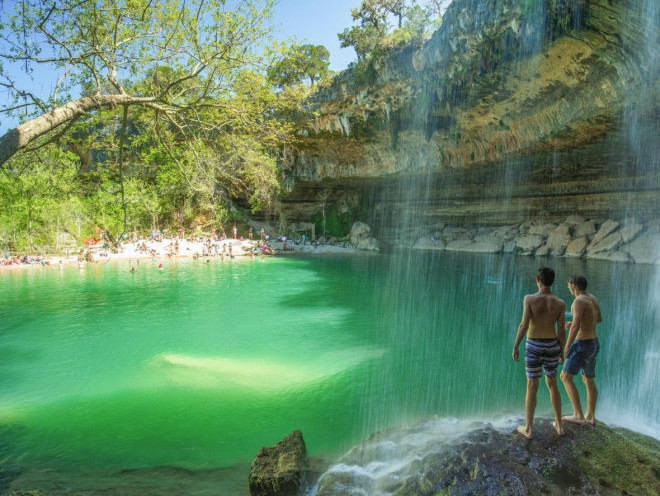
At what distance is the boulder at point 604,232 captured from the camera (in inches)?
946

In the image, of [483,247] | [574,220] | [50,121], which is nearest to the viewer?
[50,121]

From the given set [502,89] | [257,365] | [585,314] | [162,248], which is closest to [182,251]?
[162,248]

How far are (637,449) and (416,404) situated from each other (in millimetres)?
3482

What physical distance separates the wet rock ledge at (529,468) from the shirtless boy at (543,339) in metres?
0.27

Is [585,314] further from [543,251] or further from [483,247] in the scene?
[483,247]

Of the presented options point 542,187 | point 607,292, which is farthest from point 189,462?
point 542,187

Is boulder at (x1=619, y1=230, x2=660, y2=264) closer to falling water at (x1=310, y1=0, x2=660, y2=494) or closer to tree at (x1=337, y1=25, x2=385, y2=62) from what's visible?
falling water at (x1=310, y1=0, x2=660, y2=494)

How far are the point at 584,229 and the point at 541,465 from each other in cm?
2646

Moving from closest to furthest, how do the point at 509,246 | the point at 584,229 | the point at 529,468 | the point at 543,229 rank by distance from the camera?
1. the point at 529,468
2. the point at 584,229
3. the point at 543,229
4. the point at 509,246

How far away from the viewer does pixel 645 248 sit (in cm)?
2138

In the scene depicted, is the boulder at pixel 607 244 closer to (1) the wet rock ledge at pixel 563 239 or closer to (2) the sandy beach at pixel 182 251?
(1) the wet rock ledge at pixel 563 239

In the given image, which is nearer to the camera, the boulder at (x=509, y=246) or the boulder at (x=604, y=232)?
the boulder at (x=604, y=232)

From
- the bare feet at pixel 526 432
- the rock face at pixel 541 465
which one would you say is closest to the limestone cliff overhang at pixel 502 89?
the rock face at pixel 541 465

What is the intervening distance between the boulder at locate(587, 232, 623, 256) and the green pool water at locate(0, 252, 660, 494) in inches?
198
